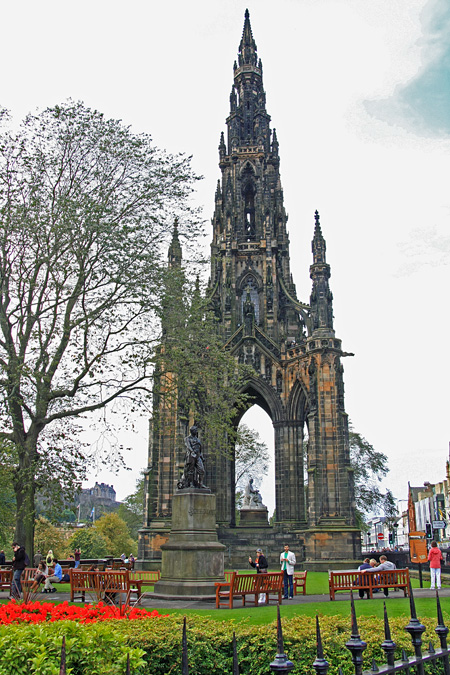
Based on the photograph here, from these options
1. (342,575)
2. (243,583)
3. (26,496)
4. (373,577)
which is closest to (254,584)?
(243,583)

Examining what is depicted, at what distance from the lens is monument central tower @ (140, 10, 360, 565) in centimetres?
3114

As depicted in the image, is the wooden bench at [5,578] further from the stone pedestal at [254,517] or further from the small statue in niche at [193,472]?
the stone pedestal at [254,517]

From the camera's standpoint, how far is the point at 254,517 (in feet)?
116

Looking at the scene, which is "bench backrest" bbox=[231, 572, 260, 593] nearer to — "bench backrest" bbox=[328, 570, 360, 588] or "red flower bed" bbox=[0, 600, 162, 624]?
"bench backrest" bbox=[328, 570, 360, 588]

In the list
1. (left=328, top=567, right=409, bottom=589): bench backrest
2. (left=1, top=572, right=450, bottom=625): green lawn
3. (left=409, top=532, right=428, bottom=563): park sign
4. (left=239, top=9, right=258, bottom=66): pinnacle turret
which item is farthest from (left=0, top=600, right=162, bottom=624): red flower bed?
(left=239, top=9, right=258, bottom=66): pinnacle turret

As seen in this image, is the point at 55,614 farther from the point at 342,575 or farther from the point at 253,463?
the point at 253,463

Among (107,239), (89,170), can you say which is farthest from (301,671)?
(89,170)

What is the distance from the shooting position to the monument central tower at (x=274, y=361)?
31.1 meters

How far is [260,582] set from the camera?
13086 mm

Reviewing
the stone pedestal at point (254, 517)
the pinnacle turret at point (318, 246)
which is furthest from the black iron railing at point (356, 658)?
the pinnacle turret at point (318, 246)

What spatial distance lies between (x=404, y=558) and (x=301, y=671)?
96.2 feet

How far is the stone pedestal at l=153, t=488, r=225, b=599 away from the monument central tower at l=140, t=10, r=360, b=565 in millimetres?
8008

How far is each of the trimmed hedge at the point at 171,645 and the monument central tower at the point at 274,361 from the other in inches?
692

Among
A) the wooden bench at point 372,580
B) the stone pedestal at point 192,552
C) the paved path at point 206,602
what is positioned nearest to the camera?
the paved path at point 206,602
